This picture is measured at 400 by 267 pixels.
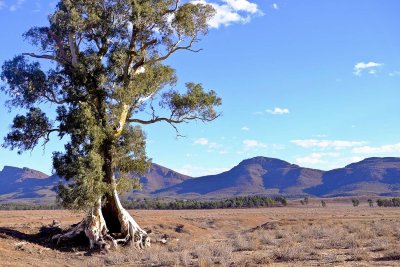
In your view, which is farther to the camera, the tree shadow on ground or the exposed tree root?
the exposed tree root

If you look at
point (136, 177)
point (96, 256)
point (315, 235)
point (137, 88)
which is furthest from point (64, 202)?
point (315, 235)

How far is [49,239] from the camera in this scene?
24.6 m

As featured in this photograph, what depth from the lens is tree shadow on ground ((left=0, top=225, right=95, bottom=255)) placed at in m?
23.4

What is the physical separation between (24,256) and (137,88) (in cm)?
905

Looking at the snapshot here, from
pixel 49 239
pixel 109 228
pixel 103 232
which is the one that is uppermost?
pixel 109 228

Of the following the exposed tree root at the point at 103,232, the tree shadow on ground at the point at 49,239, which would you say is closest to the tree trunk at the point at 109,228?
the exposed tree root at the point at 103,232

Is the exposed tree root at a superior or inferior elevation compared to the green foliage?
inferior

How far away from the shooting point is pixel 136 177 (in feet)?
84.3

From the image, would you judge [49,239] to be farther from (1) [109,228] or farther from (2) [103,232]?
(1) [109,228]

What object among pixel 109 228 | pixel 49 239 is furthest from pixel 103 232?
pixel 49 239

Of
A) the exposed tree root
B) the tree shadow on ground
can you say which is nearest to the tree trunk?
the exposed tree root

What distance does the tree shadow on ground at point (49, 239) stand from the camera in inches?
920

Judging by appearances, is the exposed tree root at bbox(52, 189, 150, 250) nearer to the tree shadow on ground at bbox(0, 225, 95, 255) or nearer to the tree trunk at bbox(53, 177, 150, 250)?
the tree trunk at bbox(53, 177, 150, 250)

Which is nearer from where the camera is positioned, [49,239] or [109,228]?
[49,239]
